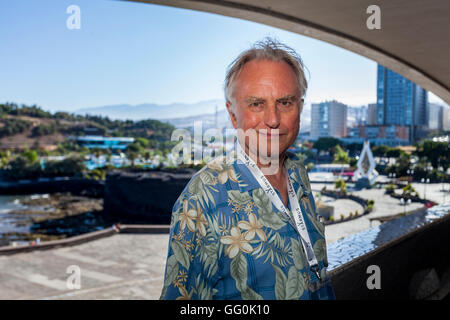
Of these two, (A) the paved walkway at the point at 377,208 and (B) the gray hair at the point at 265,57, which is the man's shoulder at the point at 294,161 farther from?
(A) the paved walkway at the point at 377,208

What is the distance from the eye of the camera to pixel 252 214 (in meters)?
0.76

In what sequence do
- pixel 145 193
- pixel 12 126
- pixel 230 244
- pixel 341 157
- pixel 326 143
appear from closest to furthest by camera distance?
1. pixel 230 244
2. pixel 145 193
3. pixel 341 157
4. pixel 326 143
5. pixel 12 126

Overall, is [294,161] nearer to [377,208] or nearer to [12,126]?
[377,208]

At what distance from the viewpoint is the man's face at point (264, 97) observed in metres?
0.82

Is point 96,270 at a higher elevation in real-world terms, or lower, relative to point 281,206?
lower

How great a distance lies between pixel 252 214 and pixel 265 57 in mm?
326

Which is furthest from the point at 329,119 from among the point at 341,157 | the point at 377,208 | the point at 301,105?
the point at 301,105

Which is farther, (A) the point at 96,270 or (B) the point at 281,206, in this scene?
(A) the point at 96,270

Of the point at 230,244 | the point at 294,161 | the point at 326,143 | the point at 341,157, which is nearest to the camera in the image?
the point at 230,244

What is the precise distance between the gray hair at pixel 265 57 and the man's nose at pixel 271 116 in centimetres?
9

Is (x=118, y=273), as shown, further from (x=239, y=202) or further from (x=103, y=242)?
(x=239, y=202)

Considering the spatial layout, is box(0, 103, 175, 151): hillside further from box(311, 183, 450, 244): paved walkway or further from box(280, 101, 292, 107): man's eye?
box(280, 101, 292, 107): man's eye

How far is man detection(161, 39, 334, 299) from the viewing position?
0.71 metres
